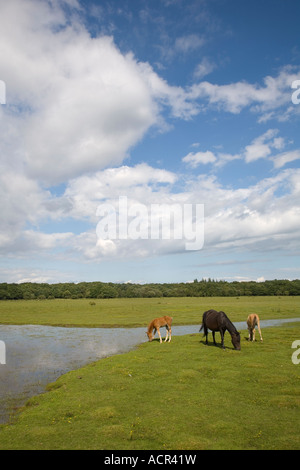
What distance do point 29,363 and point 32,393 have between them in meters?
6.20

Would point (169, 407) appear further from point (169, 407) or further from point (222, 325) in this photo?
point (222, 325)

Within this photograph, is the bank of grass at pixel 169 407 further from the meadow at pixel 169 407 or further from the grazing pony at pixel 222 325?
the grazing pony at pixel 222 325

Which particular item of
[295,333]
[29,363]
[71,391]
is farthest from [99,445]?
[295,333]

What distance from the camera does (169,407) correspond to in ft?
32.6

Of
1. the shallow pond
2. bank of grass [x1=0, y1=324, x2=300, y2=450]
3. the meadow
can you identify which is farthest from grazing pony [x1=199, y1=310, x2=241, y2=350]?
the shallow pond

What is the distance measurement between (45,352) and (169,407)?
14.8m

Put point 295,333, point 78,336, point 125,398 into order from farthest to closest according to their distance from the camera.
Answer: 1. point 78,336
2. point 295,333
3. point 125,398

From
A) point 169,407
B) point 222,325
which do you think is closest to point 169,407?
point 169,407

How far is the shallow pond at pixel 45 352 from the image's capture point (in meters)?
13.9

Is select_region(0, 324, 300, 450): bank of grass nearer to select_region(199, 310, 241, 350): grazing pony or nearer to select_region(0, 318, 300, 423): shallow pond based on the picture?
select_region(0, 318, 300, 423): shallow pond

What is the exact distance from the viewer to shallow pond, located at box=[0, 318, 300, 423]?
13.9m

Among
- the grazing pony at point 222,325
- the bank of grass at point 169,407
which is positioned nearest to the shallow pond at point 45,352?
the bank of grass at point 169,407
